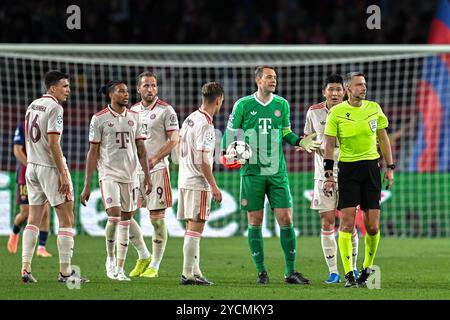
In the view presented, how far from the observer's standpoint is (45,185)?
33.1 feet

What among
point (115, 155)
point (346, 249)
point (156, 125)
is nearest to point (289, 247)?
point (346, 249)

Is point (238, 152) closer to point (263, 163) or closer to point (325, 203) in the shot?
point (263, 163)

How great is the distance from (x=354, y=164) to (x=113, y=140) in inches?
101

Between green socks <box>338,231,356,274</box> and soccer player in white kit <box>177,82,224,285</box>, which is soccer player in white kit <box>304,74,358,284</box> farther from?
soccer player in white kit <box>177,82,224,285</box>

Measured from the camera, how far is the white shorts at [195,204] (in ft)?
33.8

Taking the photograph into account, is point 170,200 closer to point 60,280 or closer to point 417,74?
point 60,280

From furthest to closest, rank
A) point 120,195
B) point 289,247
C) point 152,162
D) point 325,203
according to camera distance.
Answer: point 152,162, point 325,203, point 120,195, point 289,247

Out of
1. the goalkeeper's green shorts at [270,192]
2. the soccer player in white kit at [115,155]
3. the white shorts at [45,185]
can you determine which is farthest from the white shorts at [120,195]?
the goalkeeper's green shorts at [270,192]

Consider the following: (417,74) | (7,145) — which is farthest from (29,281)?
(417,74)

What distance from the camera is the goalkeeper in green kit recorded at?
10.5 metres

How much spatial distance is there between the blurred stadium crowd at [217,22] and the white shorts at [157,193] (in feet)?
37.5

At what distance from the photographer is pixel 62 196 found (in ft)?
32.9
